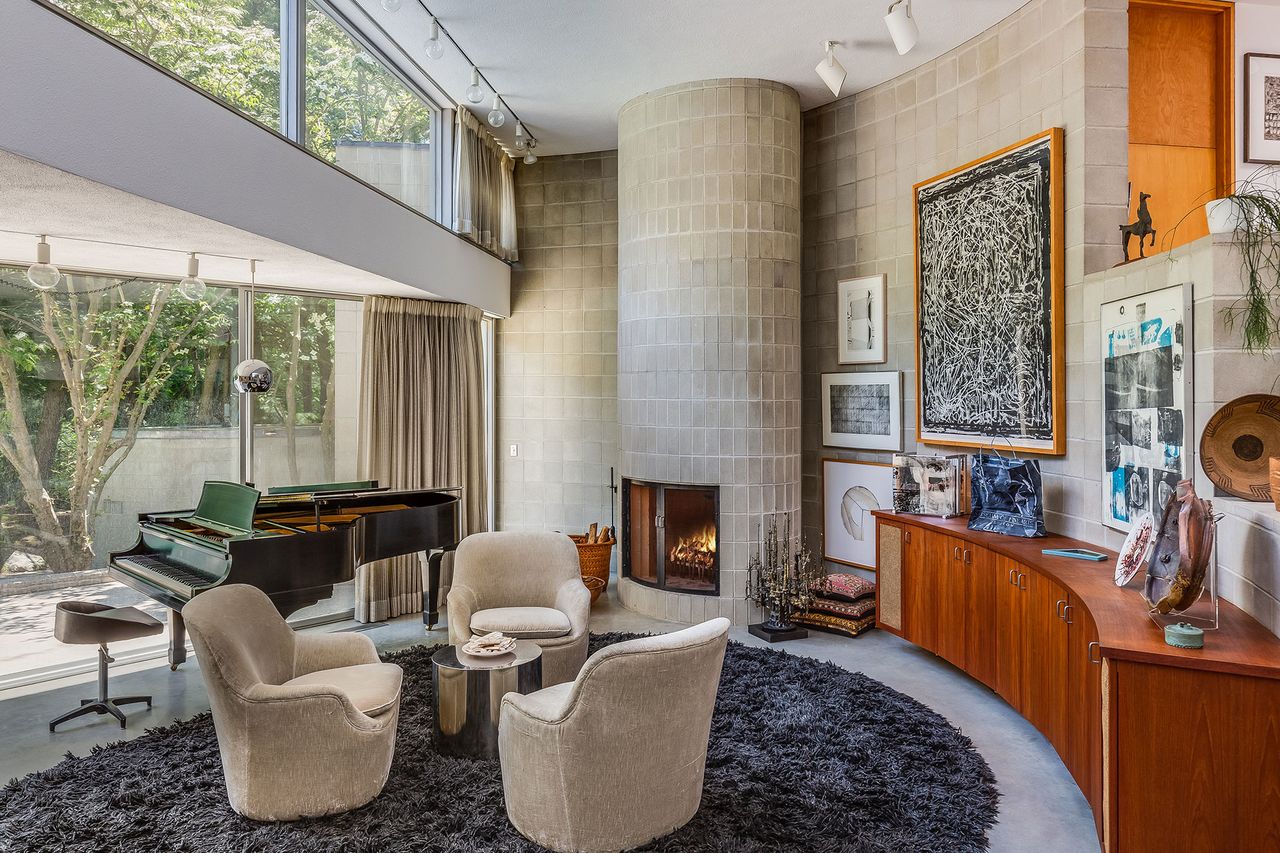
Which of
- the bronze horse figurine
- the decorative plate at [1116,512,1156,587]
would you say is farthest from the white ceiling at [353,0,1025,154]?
the decorative plate at [1116,512,1156,587]

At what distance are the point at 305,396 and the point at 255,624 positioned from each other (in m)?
2.47

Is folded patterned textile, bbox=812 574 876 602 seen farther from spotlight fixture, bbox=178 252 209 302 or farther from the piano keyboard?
spotlight fixture, bbox=178 252 209 302

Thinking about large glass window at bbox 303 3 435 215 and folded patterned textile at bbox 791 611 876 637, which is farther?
folded patterned textile at bbox 791 611 876 637

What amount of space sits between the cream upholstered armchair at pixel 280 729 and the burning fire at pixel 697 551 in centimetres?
276

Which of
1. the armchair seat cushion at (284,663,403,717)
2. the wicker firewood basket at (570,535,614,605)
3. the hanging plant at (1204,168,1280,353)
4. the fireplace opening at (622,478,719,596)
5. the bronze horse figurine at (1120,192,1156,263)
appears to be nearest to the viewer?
the hanging plant at (1204,168,1280,353)

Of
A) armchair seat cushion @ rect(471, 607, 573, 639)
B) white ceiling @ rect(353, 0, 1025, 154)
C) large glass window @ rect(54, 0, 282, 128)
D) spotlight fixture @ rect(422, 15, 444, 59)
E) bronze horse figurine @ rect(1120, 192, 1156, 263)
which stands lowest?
armchair seat cushion @ rect(471, 607, 573, 639)

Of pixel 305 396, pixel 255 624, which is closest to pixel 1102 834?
pixel 255 624

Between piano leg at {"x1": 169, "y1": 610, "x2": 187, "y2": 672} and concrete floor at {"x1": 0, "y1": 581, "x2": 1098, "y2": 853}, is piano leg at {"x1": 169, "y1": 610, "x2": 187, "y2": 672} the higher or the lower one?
the higher one

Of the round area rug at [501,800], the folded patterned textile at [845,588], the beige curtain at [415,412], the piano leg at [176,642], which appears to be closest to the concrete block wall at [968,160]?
the folded patterned textile at [845,588]

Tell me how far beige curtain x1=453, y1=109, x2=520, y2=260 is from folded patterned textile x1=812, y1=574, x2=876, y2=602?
11.4 ft

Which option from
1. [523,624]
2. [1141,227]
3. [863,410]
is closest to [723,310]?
[863,410]

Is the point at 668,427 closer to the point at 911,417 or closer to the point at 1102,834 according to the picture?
the point at 911,417

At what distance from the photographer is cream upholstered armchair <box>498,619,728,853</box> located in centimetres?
233

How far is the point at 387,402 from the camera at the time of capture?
5.41 meters
